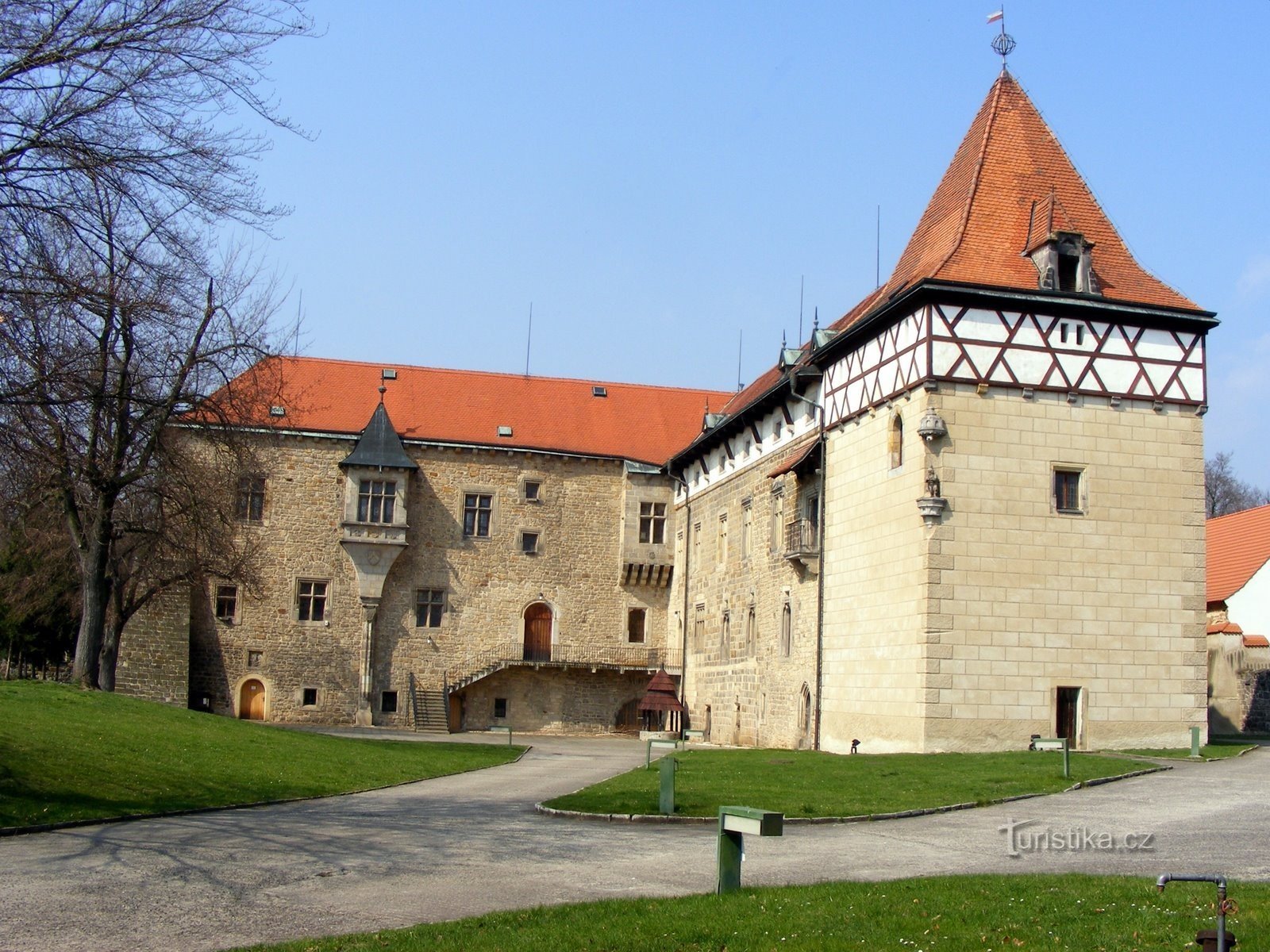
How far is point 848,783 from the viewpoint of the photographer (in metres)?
19.1

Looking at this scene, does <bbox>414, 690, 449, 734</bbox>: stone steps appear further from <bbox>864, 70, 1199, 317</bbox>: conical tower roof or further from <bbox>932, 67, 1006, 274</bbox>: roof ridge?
<bbox>932, 67, 1006, 274</bbox>: roof ridge

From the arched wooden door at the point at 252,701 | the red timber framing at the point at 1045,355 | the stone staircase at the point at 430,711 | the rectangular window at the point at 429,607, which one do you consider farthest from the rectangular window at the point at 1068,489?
the arched wooden door at the point at 252,701

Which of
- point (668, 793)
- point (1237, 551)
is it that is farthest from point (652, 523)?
point (668, 793)

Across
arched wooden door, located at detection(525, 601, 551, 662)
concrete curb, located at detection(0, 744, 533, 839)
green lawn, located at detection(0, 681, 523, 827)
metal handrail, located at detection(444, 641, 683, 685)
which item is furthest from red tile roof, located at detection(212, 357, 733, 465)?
concrete curb, located at detection(0, 744, 533, 839)

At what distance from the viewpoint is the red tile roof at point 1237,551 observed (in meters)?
35.9

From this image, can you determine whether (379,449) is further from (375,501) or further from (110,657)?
(110,657)

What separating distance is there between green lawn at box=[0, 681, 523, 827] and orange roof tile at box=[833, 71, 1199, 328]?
45.1 feet

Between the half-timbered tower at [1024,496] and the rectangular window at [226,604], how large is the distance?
23.2 meters

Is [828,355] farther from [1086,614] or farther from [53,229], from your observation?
[53,229]

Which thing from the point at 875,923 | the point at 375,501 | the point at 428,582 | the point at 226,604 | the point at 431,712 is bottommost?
the point at 431,712

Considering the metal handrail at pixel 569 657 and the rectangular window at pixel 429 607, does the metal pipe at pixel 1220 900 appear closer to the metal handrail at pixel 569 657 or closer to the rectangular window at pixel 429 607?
the metal handrail at pixel 569 657

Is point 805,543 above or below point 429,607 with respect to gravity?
above

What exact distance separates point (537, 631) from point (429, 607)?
3.76 m

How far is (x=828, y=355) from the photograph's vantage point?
30.2m
